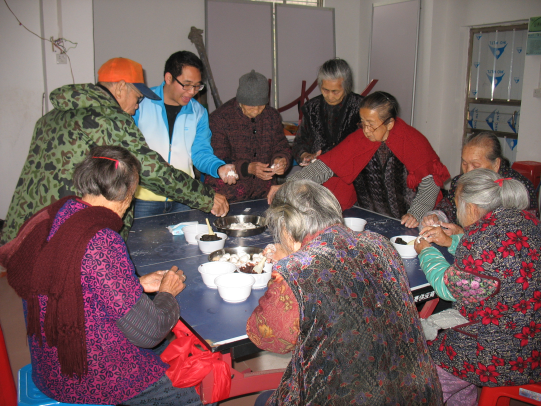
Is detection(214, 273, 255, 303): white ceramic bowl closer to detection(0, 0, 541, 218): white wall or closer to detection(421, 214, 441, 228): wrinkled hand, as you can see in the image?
detection(421, 214, 441, 228): wrinkled hand

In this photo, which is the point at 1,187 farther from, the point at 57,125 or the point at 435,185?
the point at 435,185

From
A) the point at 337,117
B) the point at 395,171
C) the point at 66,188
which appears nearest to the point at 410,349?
the point at 66,188

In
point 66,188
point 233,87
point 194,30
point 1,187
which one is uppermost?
point 194,30

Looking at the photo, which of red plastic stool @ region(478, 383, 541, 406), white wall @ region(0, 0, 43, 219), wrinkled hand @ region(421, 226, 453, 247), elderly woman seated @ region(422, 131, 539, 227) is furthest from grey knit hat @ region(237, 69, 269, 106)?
white wall @ region(0, 0, 43, 219)

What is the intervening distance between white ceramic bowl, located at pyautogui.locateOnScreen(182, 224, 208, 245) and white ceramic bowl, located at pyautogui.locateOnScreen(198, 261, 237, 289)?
508 mm

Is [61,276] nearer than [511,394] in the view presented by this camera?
Yes

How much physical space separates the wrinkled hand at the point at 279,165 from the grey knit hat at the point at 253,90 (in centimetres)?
45

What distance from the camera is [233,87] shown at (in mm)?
6156

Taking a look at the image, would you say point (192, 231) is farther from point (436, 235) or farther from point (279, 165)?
point (436, 235)

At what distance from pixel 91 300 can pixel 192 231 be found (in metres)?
1.12

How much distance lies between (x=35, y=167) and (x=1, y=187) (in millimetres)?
3606

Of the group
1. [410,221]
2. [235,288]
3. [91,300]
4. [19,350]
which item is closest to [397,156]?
[410,221]

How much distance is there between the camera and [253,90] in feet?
10.7

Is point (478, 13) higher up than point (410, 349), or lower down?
higher up
